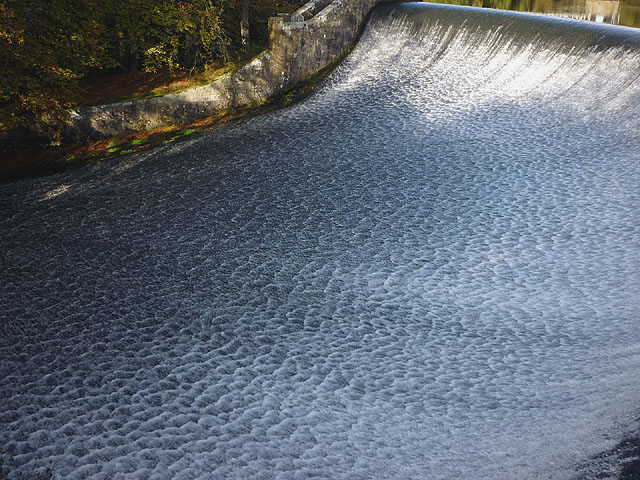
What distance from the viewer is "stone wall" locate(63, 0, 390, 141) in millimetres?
14742

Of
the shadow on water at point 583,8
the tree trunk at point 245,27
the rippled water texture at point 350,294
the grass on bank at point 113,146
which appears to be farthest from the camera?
the shadow on water at point 583,8

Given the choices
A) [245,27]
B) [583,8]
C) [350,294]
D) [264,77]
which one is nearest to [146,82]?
[264,77]

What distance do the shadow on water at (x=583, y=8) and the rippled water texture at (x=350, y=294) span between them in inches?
189

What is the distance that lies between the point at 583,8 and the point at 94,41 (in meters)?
15.0

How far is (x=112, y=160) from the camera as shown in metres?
14.0

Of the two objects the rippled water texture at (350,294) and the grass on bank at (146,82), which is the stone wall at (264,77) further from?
the rippled water texture at (350,294)

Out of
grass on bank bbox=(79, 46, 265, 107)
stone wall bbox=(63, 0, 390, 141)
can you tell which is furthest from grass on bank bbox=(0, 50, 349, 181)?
grass on bank bbox=(79, 46, 265, 107)

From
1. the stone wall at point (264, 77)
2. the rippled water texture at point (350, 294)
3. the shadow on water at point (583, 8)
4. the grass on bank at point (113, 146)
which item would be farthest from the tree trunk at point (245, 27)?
the shadow on water at point (583, 8)

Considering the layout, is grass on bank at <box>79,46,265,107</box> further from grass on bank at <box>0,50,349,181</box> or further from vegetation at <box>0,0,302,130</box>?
grass on bank at <box>0,50,349,181</box>

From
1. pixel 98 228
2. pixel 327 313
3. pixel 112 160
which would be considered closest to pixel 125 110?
pixel 112 160

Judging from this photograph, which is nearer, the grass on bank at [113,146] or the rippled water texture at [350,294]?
the rippled water texture at [350,294]

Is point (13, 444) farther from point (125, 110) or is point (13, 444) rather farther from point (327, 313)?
point (125, 110)

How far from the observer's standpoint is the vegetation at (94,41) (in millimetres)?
13242

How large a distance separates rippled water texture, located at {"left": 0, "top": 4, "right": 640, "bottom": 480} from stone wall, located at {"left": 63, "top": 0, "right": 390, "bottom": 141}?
1.35 m
